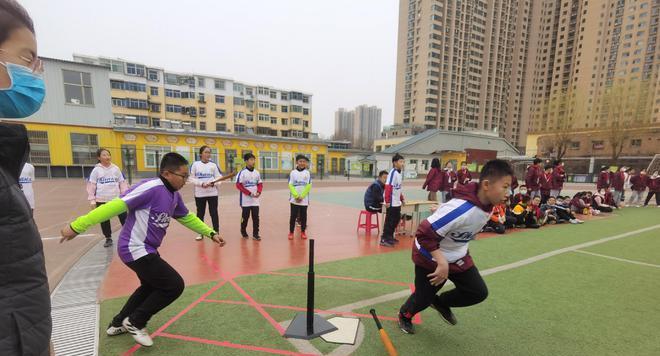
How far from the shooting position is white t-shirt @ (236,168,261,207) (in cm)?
639

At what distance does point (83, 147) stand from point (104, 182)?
2222cm

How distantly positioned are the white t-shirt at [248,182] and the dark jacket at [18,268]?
5170 mm

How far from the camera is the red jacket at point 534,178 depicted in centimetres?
1045

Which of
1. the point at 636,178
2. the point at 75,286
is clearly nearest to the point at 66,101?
the point at 75,286

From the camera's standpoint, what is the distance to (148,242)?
2723 millimetres

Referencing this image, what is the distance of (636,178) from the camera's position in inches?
556

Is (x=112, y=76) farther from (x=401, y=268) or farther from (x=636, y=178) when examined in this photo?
(x=636, y=178)

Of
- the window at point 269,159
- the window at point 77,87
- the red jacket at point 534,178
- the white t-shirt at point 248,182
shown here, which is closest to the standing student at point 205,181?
the white t-shirt at point 248,182

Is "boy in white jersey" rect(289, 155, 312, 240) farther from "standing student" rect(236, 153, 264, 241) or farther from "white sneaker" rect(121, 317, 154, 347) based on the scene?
"white sneaker" rect(121, 317, 154, 347)

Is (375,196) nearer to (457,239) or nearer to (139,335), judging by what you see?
(457,239)

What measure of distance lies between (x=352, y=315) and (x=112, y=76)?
167 ft

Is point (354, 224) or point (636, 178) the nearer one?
point (354, 224)

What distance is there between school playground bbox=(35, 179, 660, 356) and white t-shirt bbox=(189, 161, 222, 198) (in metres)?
1.09

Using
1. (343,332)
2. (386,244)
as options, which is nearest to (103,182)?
(343,332)
